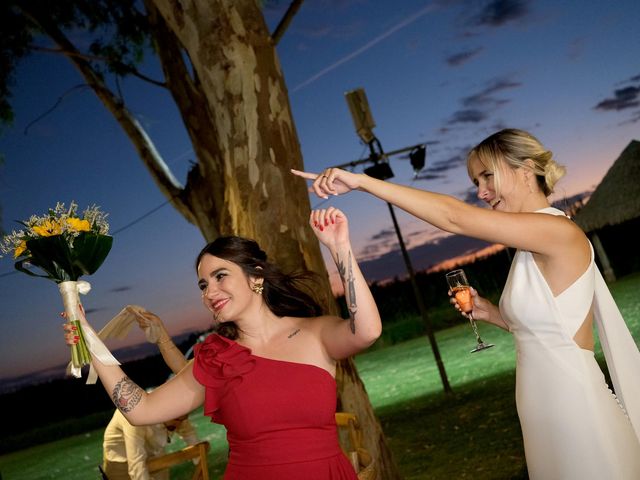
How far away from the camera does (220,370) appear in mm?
2262

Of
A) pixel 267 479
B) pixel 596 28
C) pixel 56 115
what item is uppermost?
pixel 56 115

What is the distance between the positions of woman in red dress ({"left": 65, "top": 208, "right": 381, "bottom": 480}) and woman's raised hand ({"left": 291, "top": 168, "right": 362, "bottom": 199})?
70mm

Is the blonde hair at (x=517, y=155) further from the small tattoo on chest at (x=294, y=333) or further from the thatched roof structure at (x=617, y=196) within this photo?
the thatched roof structure at (x=617, y=196)

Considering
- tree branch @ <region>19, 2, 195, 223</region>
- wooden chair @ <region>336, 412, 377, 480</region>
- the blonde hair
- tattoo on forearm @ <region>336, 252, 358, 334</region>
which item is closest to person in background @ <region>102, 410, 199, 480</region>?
wooden chair @ <region>336, 412, 377, 480</region>

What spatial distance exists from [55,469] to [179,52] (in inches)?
281

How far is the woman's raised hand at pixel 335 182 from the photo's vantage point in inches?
73.9

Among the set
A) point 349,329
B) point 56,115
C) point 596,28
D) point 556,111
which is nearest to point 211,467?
point 349,329

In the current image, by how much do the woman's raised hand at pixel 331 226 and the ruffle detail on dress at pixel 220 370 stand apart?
1.84ft

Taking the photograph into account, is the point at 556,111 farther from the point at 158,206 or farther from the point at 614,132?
the point at 158,206

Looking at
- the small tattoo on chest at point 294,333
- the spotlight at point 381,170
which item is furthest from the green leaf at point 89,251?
the spotlight at point 381,170

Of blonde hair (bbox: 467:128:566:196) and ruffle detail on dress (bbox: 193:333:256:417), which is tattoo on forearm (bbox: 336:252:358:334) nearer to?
ruffle detail on dress (bbox: 193:333:256:417)

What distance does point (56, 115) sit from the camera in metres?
12.1

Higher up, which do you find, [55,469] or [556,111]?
[556,111]

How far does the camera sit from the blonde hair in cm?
215
